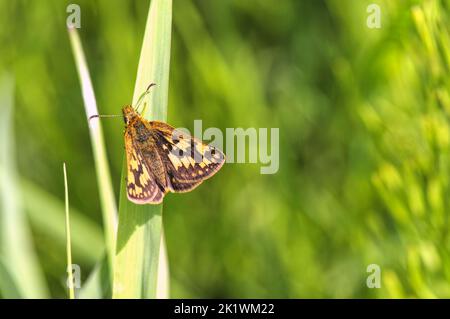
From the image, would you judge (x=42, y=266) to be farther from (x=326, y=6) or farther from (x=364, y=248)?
(x=326, y=6)

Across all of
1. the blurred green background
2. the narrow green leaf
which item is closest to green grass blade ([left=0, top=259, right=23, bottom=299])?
the blurred green background

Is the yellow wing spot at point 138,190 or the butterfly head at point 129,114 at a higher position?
the butterfly head at point 129,114

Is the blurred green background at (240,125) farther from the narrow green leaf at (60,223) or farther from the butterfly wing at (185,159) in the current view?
the butterfly wing at (185,159)

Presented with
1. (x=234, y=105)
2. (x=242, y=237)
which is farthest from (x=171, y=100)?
(x=242, y=237)

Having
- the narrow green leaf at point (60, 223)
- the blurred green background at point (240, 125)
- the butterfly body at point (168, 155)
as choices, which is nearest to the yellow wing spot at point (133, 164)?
the butterfly body at point (168, 155)

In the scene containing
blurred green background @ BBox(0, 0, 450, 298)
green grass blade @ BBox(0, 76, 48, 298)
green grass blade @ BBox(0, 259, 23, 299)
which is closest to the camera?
green grass blade @ BBox(0, 259, 23, 299)

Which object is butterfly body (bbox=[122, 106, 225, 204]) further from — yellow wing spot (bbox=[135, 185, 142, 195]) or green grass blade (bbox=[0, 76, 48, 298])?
green grass blade (bbox=[0, 76, 48, 298])
